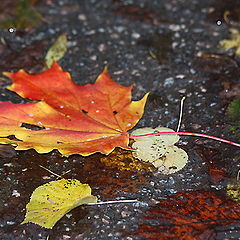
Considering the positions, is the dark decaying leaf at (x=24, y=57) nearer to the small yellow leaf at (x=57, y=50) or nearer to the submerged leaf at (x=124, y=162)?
the small yellow leaf at (x=57, y=50)

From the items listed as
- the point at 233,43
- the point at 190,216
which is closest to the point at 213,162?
the point at 190,216

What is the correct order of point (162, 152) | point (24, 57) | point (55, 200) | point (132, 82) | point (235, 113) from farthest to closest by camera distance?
point (24, 57)
point (132, 82)
point (235, 113)
point (162, 152)
point (55, 200)

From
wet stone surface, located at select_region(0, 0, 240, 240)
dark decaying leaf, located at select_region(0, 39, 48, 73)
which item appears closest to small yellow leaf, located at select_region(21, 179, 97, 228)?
wet stone surface, located at select_region(0, 0, 240, 240)

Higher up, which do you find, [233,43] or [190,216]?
[233,43]

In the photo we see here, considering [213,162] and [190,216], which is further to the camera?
[213,162]

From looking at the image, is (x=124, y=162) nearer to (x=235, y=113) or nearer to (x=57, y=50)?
(x=235, y=113)

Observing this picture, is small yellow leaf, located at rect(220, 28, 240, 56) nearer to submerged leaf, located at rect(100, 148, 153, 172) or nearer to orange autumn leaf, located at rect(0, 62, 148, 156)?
orange autumn leaf, located at rect(0, 62, 148, 156)

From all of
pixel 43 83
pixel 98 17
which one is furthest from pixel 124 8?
pixel 43 83

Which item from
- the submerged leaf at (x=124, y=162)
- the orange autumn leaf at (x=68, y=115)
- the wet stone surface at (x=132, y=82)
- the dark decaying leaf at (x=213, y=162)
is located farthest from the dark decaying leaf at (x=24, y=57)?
the dark decaying leaf at (x=213, y=162)
